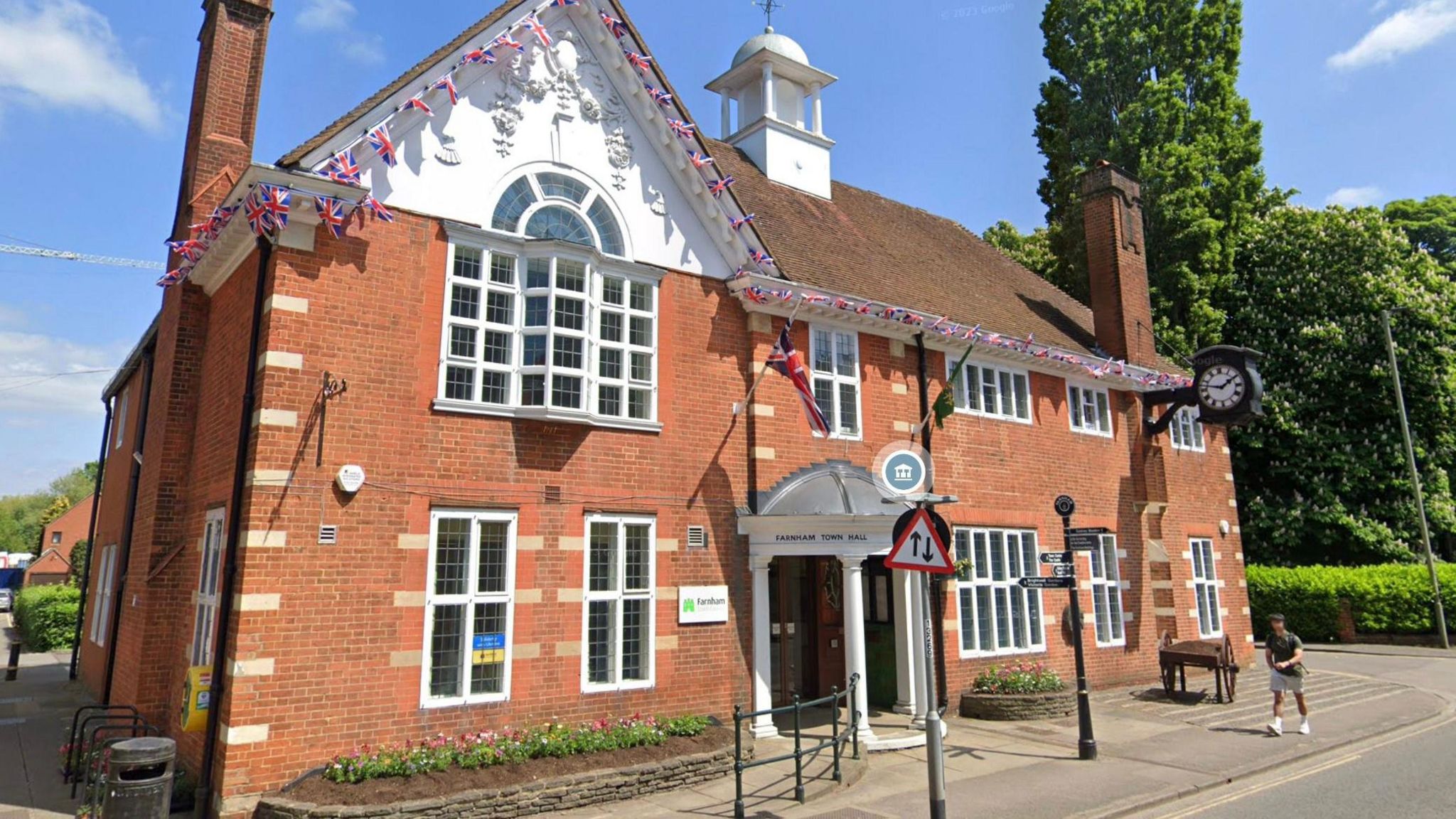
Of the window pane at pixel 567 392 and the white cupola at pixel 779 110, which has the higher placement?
the white cupola at pixel 779 110

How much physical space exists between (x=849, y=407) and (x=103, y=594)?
51.9 feet

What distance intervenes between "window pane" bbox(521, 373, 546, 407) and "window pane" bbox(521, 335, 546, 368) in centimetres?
9

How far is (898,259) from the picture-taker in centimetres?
1992

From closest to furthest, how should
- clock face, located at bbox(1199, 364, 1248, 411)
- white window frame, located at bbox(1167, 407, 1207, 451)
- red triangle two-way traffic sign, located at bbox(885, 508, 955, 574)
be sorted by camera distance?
1. red triangle two-way traffic sign, located at bbox(885, 508, 955, 574)
2. clock face, located at bbox(1199, 364, 1248, 411)
3. white window frame, located at bbox(1167, 407, 1207, 451)

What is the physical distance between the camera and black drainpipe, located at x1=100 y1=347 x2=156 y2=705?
14.2m

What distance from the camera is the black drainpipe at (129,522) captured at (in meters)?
14.2

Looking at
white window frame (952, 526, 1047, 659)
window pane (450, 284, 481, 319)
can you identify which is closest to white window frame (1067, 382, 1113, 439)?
white window frame (952, 526, 1047, 659)

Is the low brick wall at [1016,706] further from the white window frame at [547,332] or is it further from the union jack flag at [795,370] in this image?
the white window frame at [547,332]

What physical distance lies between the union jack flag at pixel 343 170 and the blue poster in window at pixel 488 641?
581 centimetres

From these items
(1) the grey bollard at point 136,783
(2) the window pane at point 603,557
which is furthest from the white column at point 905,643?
(1) the grey bollard at point 136,783

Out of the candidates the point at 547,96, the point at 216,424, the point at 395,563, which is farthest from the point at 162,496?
the point at 547,96

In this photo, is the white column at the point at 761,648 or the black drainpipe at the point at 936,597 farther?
the black drainpipe at the point at 936,597

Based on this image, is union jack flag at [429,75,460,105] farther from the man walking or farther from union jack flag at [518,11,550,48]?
the man walking

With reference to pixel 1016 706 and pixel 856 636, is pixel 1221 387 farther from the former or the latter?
pixel 856 636
